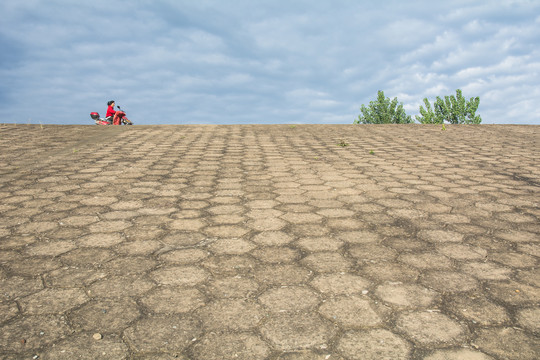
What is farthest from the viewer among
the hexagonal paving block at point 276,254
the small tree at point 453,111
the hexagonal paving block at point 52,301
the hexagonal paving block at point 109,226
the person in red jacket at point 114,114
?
the small tree at point 453,111

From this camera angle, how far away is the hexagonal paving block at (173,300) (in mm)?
1466

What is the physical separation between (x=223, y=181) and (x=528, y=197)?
8.35ft

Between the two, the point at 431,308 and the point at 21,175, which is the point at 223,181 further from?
the point at 431,308

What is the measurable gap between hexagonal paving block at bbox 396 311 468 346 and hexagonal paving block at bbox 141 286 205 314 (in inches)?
30.2

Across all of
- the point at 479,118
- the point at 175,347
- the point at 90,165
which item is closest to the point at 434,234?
the point at 175,347

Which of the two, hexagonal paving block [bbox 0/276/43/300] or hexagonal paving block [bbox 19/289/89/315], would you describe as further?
hexagonal paving block [bbox 0/276/43/300]

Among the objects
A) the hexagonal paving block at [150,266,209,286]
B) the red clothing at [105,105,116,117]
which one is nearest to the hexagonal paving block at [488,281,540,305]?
the hexagonal paving block at [150,266,209,286]

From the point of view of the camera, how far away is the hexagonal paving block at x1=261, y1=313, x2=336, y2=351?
125cm

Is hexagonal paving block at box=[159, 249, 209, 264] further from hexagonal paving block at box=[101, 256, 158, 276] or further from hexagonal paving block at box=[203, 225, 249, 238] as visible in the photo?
hexagonal paving block at box=[203, 225, 249, 238]

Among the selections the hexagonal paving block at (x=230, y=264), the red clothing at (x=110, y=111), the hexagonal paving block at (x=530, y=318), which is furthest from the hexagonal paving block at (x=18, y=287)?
the red clothing at (x=110, y=111)

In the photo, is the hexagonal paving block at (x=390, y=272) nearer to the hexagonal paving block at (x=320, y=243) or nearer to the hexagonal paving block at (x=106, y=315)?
the hexagonal paving block at (x=320, y=243)

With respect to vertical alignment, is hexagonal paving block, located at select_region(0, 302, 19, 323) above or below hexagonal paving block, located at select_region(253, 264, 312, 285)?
below

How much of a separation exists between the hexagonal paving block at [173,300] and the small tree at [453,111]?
90.4ft

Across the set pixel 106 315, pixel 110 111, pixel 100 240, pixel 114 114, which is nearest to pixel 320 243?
pixel 106 315
